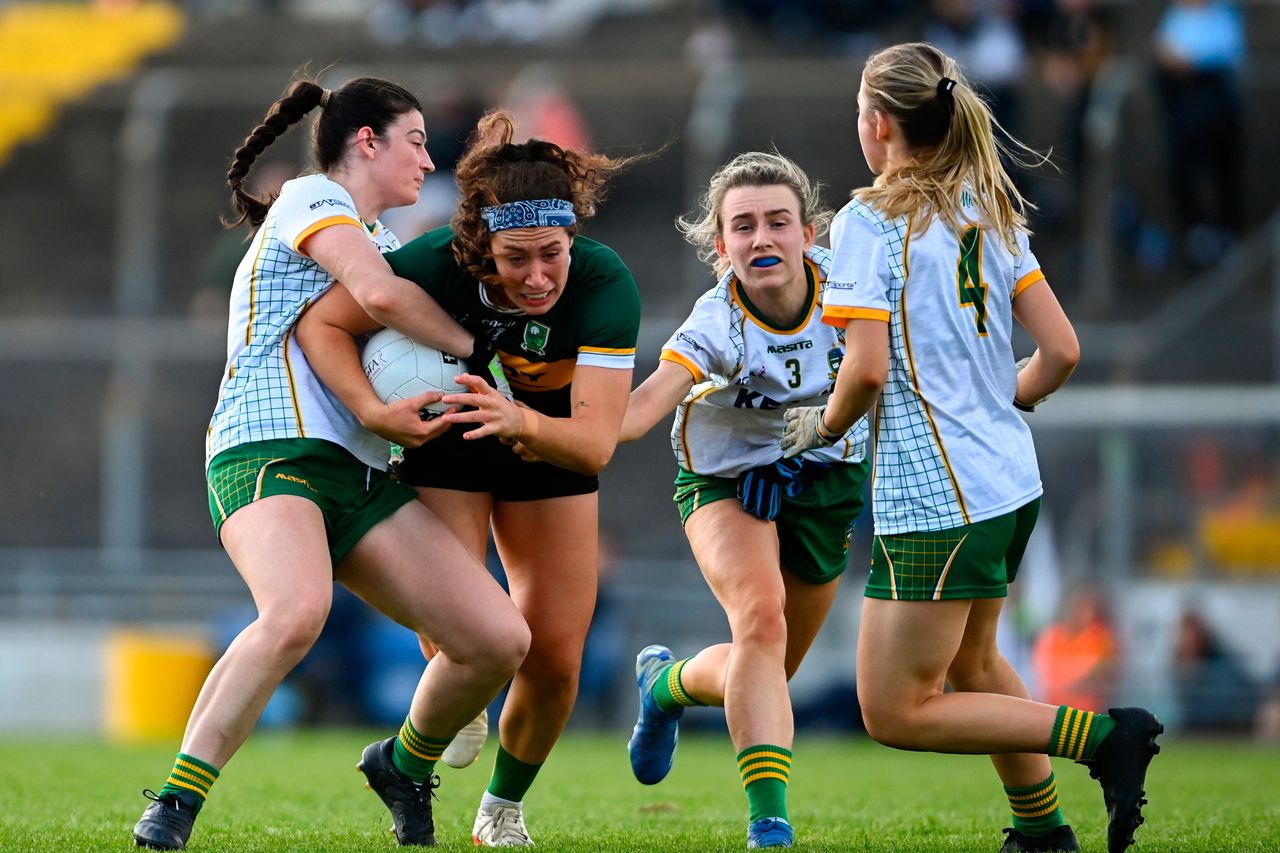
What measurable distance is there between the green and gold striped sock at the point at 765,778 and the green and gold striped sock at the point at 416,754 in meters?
0.89

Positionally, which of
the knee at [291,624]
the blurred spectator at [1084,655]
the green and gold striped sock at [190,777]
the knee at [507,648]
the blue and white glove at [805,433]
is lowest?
the blurred spectator at [1084,655]

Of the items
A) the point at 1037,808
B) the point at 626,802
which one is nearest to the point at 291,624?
the point at 1037,808

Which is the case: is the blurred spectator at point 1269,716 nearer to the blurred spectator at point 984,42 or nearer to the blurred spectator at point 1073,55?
the blurred spectator at point 1073,55

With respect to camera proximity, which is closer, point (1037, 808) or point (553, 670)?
point (1037, 808)

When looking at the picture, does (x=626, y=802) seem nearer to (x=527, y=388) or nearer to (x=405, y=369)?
(x=527, y=388)

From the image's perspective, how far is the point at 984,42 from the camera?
635 inches

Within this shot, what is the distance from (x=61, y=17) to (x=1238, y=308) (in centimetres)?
1576

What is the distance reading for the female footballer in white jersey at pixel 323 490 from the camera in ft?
14.9

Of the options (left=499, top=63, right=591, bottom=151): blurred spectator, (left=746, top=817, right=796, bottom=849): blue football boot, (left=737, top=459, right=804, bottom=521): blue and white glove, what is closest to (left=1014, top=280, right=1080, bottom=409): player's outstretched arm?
(left=737, top=459, right=804, bottom=521): blue and white glove

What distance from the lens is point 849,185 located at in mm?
14906

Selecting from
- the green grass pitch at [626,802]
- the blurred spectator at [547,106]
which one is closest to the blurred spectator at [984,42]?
the blurred spectator at [547,106]

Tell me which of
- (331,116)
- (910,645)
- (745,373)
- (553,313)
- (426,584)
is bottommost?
(910,645)

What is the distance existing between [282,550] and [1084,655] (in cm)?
868

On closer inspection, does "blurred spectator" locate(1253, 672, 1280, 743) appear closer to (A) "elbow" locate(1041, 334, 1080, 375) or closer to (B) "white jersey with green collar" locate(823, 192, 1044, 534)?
(A) "elbow" locate(1041, 334, 1080, 375)
